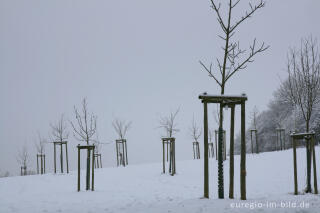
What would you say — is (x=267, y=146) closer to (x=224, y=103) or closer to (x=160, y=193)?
(x=160, y=193)

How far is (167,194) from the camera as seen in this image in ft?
41.9

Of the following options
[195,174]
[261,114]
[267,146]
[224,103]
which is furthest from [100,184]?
[261,114]

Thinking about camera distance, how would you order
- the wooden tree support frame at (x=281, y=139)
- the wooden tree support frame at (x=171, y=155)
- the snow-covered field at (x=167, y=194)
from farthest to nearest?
the wooden tree support frame at (x=281, y=139), the wooden tree support frame at (x=171, y=155), the snow-covered field at (x=167, y=194)

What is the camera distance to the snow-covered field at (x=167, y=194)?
7703 millimetres

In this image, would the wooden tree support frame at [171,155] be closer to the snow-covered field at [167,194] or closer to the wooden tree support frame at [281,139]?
the snow-covered field at [167,194]

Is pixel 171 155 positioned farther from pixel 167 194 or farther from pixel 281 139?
pixel 281 139

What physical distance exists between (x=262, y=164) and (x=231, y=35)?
43.6 feet

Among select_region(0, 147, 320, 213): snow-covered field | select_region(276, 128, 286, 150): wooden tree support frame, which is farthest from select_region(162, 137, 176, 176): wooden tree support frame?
select_region(276, 128, 286, 150): wooden tree support frame

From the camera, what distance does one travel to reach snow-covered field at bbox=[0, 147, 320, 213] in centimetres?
770

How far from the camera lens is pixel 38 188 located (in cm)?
1611

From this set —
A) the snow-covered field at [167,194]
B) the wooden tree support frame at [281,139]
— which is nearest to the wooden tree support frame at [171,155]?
the snow-covered field at [167,194]

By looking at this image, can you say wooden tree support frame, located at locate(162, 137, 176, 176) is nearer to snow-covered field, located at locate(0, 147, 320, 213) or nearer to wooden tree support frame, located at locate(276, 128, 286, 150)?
snow-covered field, located at locate(0, 147, 320, 213)

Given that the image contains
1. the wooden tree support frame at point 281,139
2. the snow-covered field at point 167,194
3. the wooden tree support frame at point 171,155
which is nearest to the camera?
the snow-covered field at point 167,194

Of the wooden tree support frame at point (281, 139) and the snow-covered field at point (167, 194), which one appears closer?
the snow-covered field at point (167, 194)
